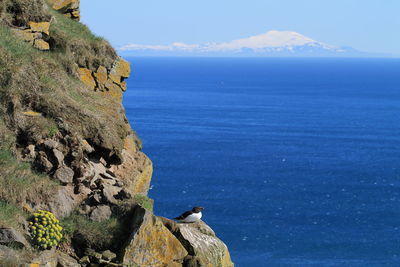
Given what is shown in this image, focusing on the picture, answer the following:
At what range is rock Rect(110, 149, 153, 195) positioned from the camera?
22.9 metres

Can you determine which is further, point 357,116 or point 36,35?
point 357,116

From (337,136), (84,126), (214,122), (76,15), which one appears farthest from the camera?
(214,122)

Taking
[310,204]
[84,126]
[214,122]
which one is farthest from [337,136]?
[84,126]

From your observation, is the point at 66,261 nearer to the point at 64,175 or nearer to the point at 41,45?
the point at 64,175

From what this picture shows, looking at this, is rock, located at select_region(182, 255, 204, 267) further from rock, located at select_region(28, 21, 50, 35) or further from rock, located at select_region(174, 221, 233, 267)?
rock, located at select_region(28, 21, 50, 35)

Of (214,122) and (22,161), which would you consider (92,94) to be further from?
(214,122)

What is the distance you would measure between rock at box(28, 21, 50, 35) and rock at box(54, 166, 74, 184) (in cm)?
878

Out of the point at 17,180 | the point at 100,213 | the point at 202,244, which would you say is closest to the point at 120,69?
the point at 100,213

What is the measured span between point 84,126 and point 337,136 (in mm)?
120586

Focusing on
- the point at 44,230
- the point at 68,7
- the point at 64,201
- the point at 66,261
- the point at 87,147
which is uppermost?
the point at 68,7

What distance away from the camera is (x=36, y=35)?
26.1 metres

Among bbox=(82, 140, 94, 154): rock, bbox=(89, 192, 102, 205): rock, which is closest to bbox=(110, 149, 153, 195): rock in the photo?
bbox=(82, 140, 94, 154): rock

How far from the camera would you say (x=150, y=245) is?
1781 centimetres

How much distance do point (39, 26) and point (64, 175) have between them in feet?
30.5
